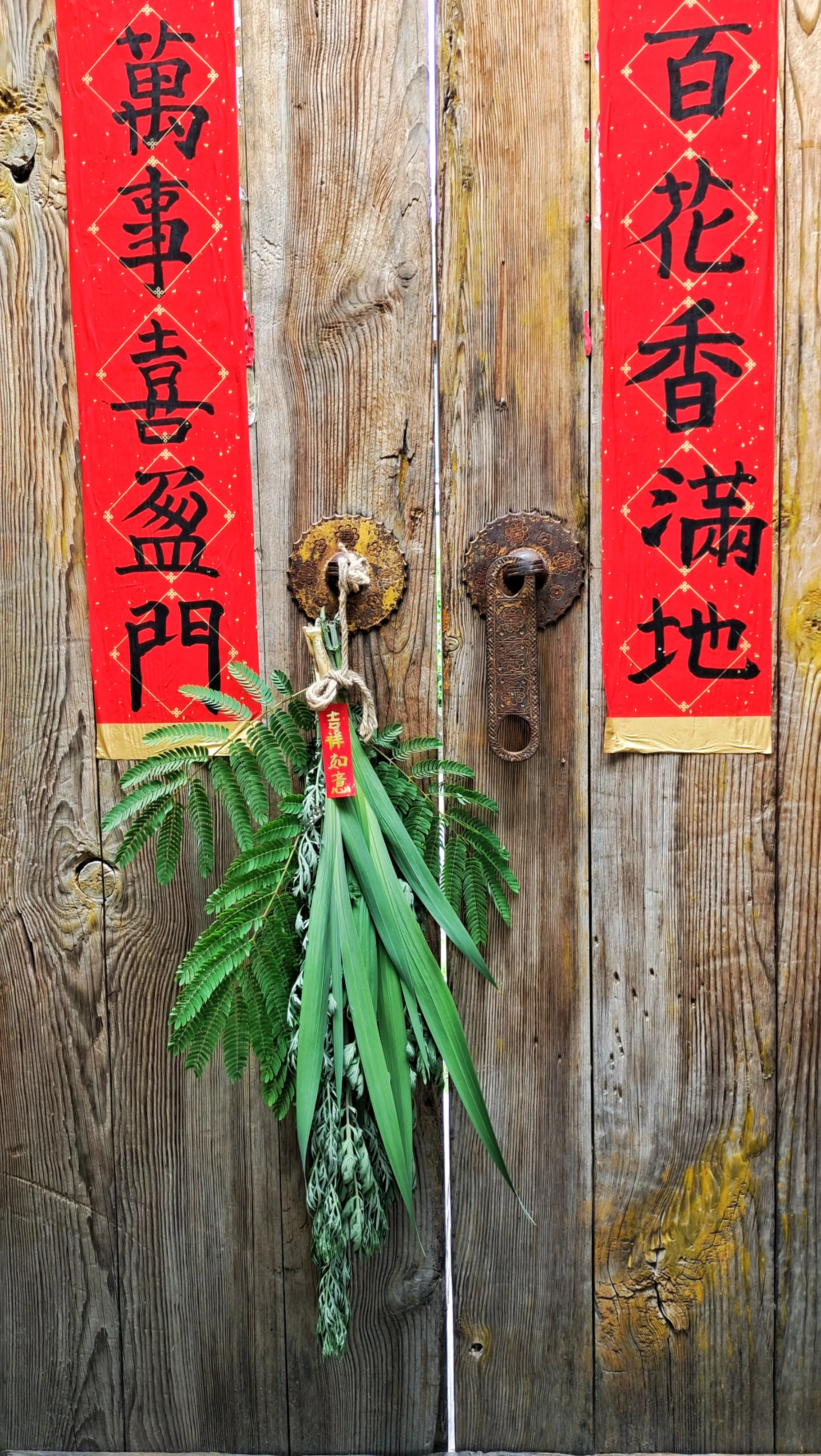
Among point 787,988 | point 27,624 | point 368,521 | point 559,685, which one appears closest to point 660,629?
point 559,685

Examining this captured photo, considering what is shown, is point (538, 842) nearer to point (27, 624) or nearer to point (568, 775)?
point (568, 775)

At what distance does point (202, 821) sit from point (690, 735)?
63 centimetres

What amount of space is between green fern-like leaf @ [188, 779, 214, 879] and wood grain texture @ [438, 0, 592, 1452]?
0.33 m

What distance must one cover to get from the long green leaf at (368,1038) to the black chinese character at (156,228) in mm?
785

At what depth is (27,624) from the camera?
1138 millimetres

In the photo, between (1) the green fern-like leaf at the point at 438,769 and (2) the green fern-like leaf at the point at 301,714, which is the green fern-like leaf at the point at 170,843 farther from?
(1) the green fern-like leaf at the point at 438,769

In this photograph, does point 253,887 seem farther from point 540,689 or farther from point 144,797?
point 540,689

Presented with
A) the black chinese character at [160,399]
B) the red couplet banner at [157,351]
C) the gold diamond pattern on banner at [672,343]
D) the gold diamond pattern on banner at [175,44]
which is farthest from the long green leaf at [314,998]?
the gold diamond pattern on banner at [175,44]

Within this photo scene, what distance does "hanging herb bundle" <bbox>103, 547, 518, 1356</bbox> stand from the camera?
890 millimetres

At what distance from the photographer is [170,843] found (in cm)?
97

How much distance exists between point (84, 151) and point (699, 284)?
2.64ft

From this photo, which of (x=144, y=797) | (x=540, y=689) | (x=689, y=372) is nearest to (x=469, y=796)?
(x=540, y=689)

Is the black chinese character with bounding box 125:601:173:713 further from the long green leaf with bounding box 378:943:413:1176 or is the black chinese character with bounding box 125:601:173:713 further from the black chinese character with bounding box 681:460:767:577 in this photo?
the black chinese character with bounding box 681:460:767:577

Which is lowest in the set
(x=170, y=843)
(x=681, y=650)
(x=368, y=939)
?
(x=368, y=939)
